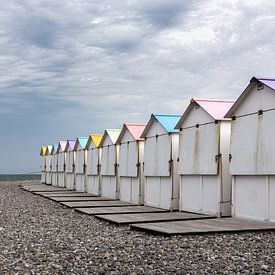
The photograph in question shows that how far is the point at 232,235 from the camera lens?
440 inches

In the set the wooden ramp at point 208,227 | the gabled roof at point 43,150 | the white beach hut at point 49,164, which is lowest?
the wooden ramp at point 208,227

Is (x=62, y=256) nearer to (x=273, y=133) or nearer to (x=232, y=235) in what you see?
(x=232, y=235)

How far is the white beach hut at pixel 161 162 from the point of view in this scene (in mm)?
18406

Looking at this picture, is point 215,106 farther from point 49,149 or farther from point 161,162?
point 49,149

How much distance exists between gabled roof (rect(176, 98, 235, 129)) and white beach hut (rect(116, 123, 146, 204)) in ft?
14.4

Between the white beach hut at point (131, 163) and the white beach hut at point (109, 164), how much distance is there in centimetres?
81

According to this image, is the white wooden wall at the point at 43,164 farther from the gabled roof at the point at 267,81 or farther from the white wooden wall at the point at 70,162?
the gabled roof at the point at 267,81

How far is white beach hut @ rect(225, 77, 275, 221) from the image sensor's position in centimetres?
1309

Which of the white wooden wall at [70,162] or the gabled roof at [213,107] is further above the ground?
the gabled roof at [213,107]

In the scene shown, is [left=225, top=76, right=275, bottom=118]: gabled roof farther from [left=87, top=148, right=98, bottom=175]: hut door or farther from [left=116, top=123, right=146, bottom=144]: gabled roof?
[left=87, top=148, right=98, bottom=175]: hut door

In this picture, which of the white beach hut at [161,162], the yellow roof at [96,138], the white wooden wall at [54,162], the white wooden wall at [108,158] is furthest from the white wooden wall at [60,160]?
the white beach hut at [161,162]

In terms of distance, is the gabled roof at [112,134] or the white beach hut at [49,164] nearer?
the gabled roof at [112,134]

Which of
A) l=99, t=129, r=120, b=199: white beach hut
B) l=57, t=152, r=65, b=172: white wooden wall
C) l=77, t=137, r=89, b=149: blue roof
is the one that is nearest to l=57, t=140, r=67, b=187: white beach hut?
l=57, t=152, r=65, b=172: white wooden wall

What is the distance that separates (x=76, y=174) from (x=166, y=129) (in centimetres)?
1670
